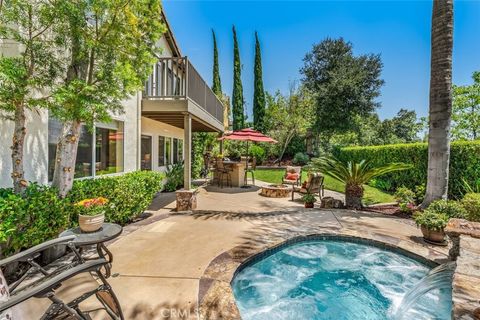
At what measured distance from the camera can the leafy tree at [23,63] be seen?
3.35 meters

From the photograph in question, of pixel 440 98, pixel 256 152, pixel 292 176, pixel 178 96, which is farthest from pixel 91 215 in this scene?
pixel 256 152

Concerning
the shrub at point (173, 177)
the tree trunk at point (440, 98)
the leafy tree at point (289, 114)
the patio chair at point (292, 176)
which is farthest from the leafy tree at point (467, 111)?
the shrub at point (173, 177)

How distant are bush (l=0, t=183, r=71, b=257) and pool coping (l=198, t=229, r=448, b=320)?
253 cm

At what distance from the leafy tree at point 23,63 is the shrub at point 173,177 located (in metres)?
7.23

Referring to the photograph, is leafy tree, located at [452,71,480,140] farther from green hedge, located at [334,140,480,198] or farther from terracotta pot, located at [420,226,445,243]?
terracotta pot, located at [420,226,445,243]

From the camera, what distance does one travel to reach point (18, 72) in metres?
3.13

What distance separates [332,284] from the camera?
438cm

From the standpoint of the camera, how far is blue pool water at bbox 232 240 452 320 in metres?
3.59

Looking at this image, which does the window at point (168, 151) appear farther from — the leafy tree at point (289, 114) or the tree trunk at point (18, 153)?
the leafy tree at point (289, 114)

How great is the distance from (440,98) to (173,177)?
10416 mm

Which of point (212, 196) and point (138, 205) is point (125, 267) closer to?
point (138, 205)

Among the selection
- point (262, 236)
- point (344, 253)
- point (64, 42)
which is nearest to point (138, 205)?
point (262, 236)

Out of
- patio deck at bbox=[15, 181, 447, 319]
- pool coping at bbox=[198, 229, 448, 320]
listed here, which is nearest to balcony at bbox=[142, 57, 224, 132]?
patio deck at bbox=[15, 181, 447, 319]

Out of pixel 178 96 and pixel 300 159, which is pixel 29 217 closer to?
pixel 178 96
